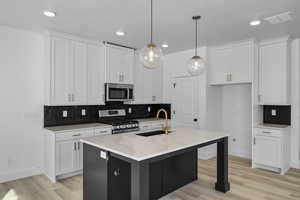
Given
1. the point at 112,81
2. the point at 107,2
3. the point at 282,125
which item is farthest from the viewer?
the point at 112,81

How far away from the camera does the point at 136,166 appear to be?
192cm

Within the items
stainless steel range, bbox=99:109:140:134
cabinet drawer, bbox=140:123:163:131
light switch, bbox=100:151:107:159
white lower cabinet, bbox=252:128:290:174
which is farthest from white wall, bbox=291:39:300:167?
light switch, bbox=100:151:107:159

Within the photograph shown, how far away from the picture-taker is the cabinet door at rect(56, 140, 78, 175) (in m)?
3.43

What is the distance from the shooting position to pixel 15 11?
2791 millimetres

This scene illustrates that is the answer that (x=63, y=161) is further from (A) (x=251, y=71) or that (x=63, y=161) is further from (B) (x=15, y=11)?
(A) (x=251, y=71)

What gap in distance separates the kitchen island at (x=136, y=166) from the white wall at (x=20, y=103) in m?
1.76

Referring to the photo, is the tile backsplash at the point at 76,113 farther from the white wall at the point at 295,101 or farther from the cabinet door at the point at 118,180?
the white wall at the point at 295,101

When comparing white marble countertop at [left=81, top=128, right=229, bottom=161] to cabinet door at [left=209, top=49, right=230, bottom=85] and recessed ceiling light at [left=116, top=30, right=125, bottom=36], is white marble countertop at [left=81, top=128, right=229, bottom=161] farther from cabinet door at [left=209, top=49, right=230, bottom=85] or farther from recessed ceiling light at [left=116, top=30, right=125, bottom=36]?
cabinet door at [left=209, top=49, right=230, bottom=85]

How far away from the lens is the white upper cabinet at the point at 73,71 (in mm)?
3613

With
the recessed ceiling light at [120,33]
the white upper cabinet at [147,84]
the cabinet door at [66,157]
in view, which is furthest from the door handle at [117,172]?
the white upper cabinet at [147,84]

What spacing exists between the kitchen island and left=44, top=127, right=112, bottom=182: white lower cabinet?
3.59 ft

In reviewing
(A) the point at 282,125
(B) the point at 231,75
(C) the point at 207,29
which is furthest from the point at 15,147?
(A) the point at 282,125

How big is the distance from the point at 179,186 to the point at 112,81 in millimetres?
2570

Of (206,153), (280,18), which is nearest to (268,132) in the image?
(206,153)
